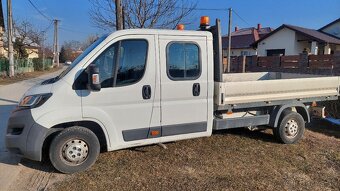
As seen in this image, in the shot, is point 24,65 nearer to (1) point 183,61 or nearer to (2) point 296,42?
(2) point 296,42

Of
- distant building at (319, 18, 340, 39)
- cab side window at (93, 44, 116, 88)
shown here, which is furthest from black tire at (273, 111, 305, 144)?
distant building at (319, 18, 340, 39)

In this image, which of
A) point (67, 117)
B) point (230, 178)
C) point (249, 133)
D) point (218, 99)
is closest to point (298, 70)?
point (249, 133)

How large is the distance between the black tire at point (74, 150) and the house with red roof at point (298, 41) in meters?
27.8

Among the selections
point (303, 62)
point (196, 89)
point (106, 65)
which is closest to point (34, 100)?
point (106, 65)

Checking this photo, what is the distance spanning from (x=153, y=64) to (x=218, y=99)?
130cm

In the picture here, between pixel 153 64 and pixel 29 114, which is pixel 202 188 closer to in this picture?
pixel 153 64

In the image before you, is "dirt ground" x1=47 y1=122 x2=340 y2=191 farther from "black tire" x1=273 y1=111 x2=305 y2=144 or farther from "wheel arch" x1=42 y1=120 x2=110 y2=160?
"wheel arch" x1=42 y1=120 x2=110 y2=160

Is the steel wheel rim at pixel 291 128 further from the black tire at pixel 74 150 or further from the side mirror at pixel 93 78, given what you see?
the side mirror at pixel 93 78

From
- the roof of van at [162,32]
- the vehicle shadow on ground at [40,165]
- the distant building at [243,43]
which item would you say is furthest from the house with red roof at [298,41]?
the vehicle shadow on ground at [40,165]

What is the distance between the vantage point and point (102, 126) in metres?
4.91

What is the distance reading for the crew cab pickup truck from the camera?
15.3 ft

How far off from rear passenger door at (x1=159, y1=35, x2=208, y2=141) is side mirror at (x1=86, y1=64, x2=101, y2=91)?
107 cm

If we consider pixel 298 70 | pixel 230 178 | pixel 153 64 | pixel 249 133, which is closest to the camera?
pixel 230 178

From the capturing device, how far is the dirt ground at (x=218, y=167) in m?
4.55
